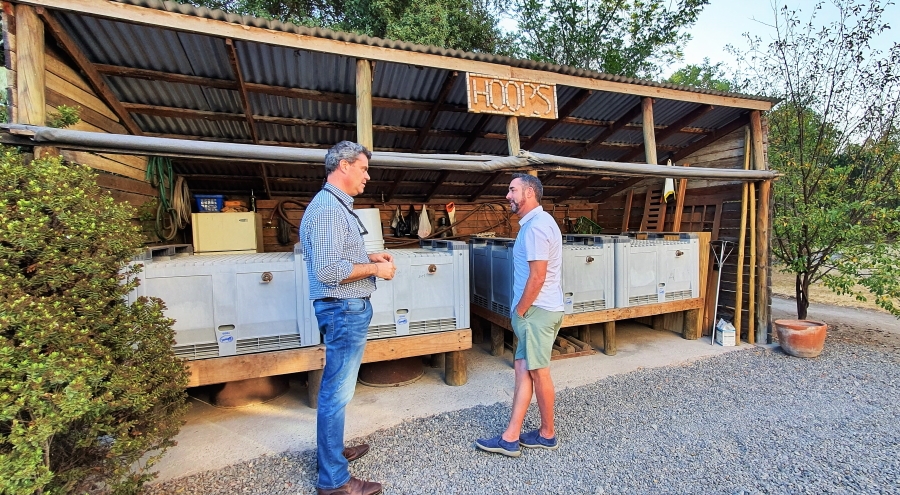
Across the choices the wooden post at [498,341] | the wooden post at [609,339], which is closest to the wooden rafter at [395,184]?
the wooden post at [498,341]

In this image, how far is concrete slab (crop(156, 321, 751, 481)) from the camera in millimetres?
2717

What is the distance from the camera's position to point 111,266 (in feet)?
6.45

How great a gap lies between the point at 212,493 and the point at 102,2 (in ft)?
10.6

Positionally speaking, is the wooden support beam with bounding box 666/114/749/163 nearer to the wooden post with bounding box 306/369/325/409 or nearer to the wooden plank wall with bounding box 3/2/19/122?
the wooden post with bounding box 306/369/325/409

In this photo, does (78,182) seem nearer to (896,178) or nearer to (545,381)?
(545,381)

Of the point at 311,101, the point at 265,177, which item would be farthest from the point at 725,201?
the point at 265,177

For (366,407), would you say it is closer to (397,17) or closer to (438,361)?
(438,361)

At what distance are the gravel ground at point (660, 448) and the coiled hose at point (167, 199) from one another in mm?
3253

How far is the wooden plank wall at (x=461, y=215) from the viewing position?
20.9 feet

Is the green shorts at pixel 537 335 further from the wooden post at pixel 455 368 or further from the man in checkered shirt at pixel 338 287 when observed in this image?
the wooden post at pixel 455 368

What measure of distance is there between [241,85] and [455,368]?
3384mm

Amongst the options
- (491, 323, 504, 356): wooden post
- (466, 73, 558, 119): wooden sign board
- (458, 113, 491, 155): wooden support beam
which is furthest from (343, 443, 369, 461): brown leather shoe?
(458, 113, 491, 155): wooden support beam

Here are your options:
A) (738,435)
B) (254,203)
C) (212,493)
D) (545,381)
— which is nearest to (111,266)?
(212,493)

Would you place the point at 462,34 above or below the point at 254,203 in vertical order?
above
